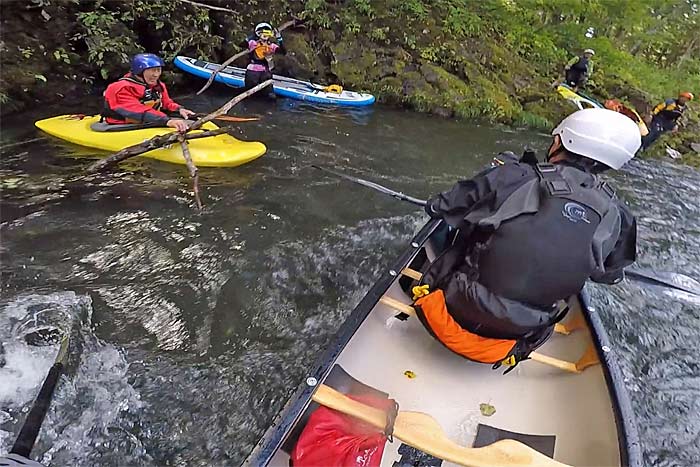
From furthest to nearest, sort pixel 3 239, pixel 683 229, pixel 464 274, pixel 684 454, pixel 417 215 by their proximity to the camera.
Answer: pixel 683 229
pixel 417 215
pixel 3 239
pixel 684 454
pixel 464 274

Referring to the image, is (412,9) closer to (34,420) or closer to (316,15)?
(316,15)

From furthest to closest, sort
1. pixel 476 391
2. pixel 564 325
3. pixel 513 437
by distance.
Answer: pixel 564 325, pixel 476 391, pixel 513 437

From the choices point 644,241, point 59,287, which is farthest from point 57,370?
point 644,241

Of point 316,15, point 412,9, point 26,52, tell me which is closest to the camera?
point 26,52

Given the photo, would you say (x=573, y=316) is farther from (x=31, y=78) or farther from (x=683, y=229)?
(x=31, y=78)

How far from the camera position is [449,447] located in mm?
2121

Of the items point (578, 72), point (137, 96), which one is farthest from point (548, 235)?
point (578, 72)

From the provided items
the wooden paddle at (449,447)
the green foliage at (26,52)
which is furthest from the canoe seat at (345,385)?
the green foliage at (26,52)

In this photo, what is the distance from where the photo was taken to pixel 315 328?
393 centimetres

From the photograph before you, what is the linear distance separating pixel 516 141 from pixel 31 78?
7227mm

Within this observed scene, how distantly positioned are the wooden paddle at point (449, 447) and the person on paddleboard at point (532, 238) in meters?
0.61

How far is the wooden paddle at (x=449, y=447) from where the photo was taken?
2.11 metres

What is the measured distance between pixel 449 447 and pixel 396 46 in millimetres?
9458

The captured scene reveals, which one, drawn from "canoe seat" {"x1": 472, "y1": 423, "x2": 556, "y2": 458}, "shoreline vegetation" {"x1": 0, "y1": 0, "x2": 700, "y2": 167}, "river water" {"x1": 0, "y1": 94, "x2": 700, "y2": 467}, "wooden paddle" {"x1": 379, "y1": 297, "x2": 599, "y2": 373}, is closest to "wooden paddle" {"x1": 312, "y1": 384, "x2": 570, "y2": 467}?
"canoe seat" {"x1": 472, "y1": 423, "x2": 556, "y2": 458}
